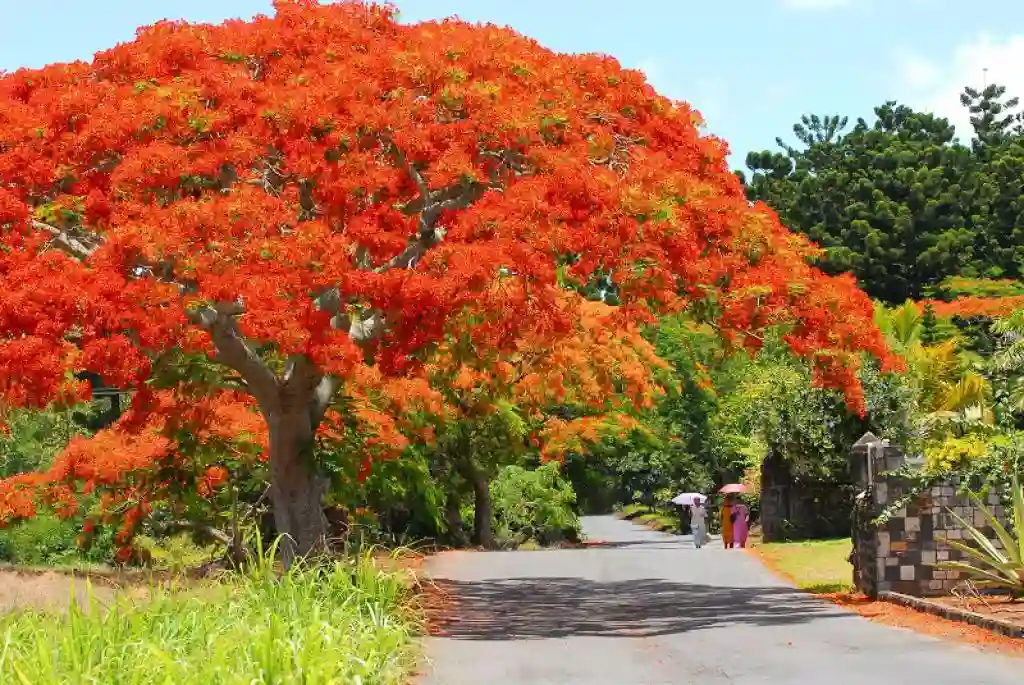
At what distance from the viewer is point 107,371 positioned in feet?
61.2

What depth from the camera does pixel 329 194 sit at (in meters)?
18.4

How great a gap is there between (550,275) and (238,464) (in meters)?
9.81

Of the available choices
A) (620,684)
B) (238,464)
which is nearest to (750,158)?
(238,464)

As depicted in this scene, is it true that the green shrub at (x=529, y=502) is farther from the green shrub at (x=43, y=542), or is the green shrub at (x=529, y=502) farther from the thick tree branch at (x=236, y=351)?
the thick tree branch at (x=236, y=351)

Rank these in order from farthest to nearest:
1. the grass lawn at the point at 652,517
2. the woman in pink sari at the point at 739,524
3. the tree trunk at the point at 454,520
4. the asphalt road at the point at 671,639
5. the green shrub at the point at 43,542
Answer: the grass lawn at the point at 652,517, the green shrub at the point at 43,542, the tree trunk at the point at 454,520, the woman in pink sari at the point at 739,524, the asphalt road at the point at 671,639

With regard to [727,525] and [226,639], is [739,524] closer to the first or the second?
[727,525]

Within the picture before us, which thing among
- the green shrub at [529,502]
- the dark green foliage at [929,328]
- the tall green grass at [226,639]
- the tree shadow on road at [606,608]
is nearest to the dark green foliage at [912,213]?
the dark green foliage at [929,328]

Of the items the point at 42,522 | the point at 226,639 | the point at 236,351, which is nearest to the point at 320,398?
the point at 236,351

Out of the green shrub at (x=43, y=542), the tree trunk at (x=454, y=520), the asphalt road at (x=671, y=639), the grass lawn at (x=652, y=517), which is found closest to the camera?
the asphalt road at (x=671, y=639)

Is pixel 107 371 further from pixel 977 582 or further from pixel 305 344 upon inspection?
pixel 977 582

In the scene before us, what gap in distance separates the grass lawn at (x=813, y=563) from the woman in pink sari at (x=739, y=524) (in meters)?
1.92

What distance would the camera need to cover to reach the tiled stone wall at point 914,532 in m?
19.4

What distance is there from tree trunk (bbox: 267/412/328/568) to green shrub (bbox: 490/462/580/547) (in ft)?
67.5

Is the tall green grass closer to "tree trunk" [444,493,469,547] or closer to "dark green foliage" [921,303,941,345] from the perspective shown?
"tree trunk" [444,493,469,547]
